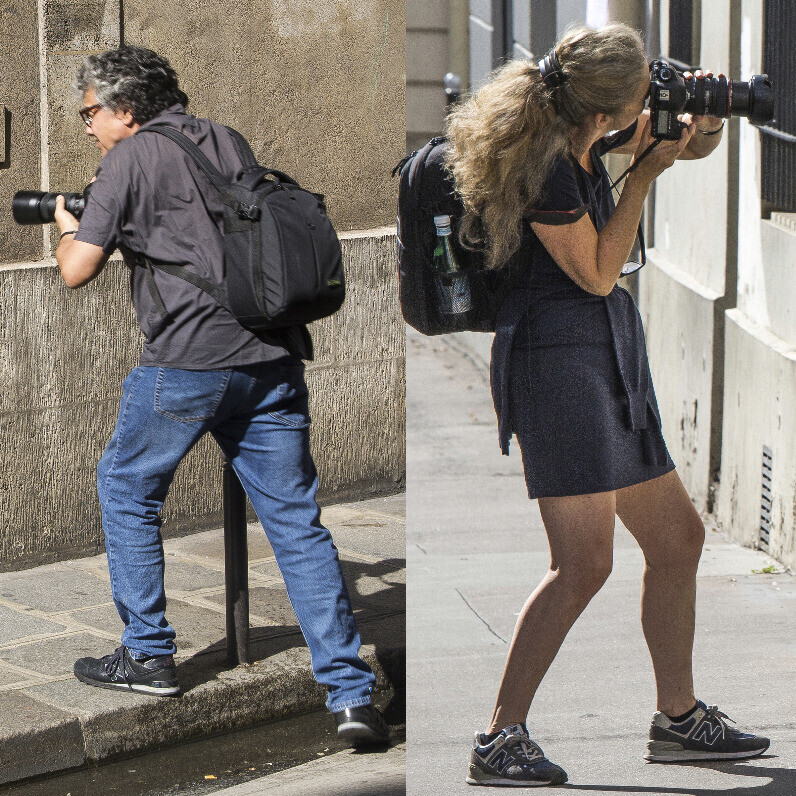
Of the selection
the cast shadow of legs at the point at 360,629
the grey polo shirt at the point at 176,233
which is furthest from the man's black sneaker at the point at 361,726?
the grey polo shirt at the point at 176,233

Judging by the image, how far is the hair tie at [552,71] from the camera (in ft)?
7.63

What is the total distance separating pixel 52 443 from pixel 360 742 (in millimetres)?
2039

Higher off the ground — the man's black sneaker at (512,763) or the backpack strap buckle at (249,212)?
the backpack strap buckle at (249,212)

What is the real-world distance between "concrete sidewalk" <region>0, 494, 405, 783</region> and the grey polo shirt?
985mm

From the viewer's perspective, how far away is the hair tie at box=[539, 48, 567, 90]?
2.33m

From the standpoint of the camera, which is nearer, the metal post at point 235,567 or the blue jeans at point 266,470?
the blue jeans at point 266,470

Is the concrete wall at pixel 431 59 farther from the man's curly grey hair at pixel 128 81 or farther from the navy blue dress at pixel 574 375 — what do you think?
the man's curly grey hair at pixel 128 81

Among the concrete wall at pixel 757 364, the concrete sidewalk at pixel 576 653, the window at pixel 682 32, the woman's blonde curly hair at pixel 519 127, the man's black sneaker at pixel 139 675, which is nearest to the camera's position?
the woman's blonde curly hair at pixel 519 127

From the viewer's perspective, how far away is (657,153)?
7.72 feet

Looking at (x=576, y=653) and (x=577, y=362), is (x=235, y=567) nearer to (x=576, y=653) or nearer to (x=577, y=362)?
(x=576, y=653)

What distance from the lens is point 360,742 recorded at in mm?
3855

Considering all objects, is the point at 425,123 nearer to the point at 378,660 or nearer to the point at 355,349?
the point at 378,660

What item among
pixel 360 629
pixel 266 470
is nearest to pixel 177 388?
pixel 266 470

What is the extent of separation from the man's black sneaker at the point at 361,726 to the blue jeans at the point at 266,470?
0.09 ft
